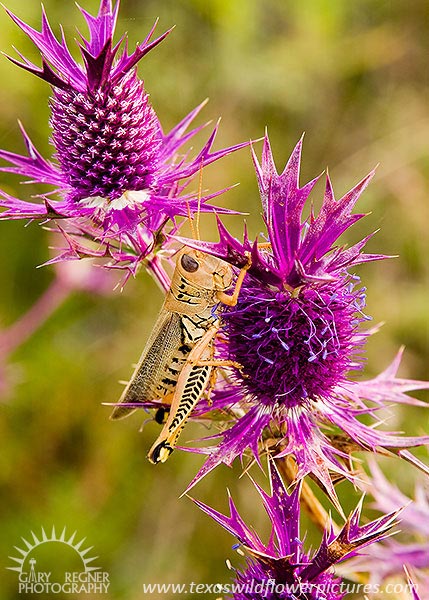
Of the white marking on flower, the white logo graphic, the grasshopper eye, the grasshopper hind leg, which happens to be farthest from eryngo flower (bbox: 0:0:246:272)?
the white logo graphic

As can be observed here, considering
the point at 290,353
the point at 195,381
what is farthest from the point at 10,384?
the point at 290,353

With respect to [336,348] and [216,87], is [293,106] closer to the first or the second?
[216,87]

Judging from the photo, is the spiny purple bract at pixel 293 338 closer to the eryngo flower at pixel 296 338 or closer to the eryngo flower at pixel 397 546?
the eryngo flower at pixel 296 338

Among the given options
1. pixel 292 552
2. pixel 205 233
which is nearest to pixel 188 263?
pixel 292 552

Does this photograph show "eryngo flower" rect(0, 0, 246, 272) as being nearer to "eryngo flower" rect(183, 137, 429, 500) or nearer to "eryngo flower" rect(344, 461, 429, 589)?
"eryngo flower" rect(183, 137, 429, 500)

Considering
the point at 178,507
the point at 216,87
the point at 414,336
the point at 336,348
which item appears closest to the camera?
the point at 336,348

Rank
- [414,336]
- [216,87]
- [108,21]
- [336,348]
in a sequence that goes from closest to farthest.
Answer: [108,21]
[336,348]
[414,336]
[216,87]

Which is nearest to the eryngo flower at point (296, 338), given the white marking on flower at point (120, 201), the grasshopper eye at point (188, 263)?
the grasshopper eye at point (188, 263)
